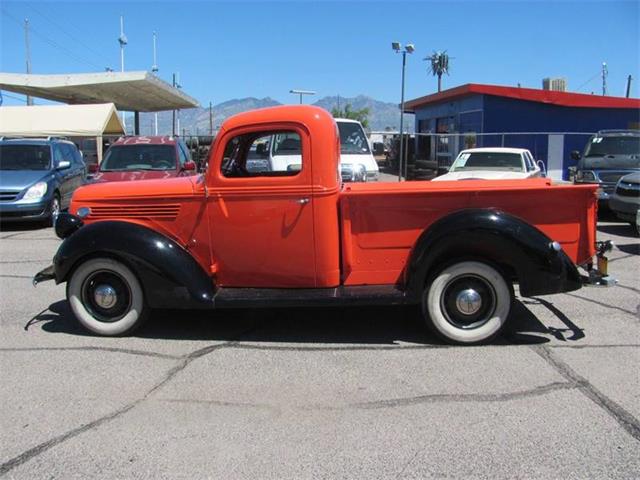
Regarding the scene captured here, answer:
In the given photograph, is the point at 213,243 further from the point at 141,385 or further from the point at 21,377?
the point at 21,377

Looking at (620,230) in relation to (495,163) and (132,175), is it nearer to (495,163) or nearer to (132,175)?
(495,163)

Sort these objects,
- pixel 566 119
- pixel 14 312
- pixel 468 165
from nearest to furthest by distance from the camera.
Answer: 1. pixel 14 312
2. pixel 468 165
3. pixel 566 119

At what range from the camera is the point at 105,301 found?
5.14 metres

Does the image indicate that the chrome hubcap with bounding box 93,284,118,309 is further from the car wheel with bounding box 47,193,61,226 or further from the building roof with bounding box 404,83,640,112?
the building roof with bounding box 404,83,640,112

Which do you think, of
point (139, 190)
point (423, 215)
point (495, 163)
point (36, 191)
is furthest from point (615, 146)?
point (36, 191)

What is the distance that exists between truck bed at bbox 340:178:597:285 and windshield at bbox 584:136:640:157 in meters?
9.90

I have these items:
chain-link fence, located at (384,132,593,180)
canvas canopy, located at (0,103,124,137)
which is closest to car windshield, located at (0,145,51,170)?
canvas canopy, located at (0,103,124,137)

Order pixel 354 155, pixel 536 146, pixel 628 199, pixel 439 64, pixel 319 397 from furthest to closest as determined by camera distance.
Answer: pixel 439 64, pixel 536 146, pixel 354 155, pixel 628 199, pixel 319 397

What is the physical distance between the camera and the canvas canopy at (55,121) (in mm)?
23844

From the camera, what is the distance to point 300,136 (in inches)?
192

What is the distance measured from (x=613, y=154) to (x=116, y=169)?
35.8 feet

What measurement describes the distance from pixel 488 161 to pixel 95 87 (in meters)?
20.6

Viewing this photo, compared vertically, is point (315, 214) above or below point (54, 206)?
above

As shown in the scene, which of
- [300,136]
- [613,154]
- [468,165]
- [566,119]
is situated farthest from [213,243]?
[566,119]
